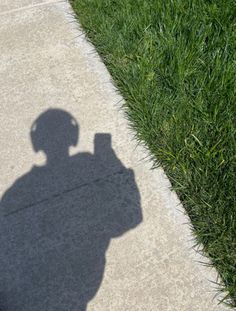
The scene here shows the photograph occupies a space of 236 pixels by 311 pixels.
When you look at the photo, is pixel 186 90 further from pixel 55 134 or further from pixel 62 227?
pixel 62 227

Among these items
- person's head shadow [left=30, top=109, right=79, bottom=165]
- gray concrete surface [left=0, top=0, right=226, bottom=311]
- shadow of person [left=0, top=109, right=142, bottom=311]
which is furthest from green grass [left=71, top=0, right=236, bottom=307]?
person's head shadow [left=30, top=109, right=79, bottom=165]

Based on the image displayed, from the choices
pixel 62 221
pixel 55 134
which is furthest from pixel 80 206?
pixel 55 134

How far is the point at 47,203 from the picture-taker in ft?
8.82

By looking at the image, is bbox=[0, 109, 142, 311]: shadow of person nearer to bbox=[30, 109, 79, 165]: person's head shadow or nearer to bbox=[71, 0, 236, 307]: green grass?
bbox=[30, 109, 79, 165]: person's head shadow

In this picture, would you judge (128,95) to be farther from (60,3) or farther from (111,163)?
(60,3)

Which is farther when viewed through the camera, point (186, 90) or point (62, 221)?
point (186, 90)

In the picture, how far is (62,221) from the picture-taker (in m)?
2.61

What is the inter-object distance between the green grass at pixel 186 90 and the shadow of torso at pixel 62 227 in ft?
1.18

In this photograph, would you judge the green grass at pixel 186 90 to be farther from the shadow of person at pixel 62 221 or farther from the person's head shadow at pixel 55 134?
the person's head shadow at pixel 55 134

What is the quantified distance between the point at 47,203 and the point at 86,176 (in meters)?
0.31

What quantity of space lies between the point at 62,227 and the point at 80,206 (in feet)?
0.59

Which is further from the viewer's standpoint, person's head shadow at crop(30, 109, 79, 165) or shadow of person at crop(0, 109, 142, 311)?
person's head shadow at crop(30, 109, 79, 165)

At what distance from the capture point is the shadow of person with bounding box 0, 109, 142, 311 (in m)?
2.35

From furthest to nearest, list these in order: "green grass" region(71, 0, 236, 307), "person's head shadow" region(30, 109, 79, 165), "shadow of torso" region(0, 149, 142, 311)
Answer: "person's head shadow" region(30, 109, 79, 165) < "green grass" region(71, 0, 236, 307) < "shadow of torso" region(0, 149, 142, 311)
